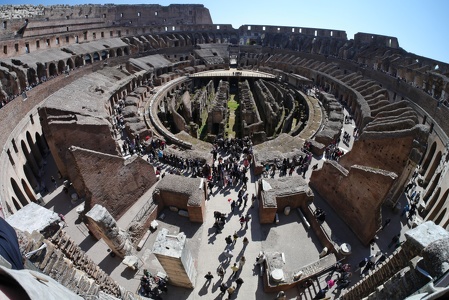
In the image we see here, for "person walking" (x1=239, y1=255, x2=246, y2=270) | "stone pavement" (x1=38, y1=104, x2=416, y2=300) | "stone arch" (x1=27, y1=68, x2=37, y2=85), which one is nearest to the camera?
"stone pavement" (x1=38, y1=104, x2=416, y2=300)

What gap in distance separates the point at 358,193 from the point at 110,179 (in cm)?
1215

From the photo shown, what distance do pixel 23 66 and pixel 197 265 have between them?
26025 millimetres

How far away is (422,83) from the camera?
81.8ft

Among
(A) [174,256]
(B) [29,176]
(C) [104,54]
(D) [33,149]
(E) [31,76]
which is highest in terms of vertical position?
(C) [104,54]

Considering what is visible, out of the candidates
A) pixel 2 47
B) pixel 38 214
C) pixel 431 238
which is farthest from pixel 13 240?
pixel 2 47

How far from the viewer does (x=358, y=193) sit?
12.4m

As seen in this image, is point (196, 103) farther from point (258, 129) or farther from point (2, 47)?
point (2, 47)

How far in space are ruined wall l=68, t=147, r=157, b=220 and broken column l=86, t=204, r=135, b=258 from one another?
2.15 metres

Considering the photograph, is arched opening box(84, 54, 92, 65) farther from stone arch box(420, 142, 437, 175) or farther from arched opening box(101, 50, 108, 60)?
stone arch box(420, 142, 437, 175)

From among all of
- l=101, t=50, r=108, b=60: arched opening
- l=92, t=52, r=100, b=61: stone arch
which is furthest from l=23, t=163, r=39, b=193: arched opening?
l=101, t=50, r=108, b=60: arched opening

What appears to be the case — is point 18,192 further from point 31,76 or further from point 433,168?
point 433,168

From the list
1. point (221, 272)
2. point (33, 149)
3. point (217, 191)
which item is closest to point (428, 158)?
point (217, 191)

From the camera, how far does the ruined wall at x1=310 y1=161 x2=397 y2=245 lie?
11.4 metres

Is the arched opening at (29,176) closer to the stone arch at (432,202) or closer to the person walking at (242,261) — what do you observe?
the person walking at (242,261)
